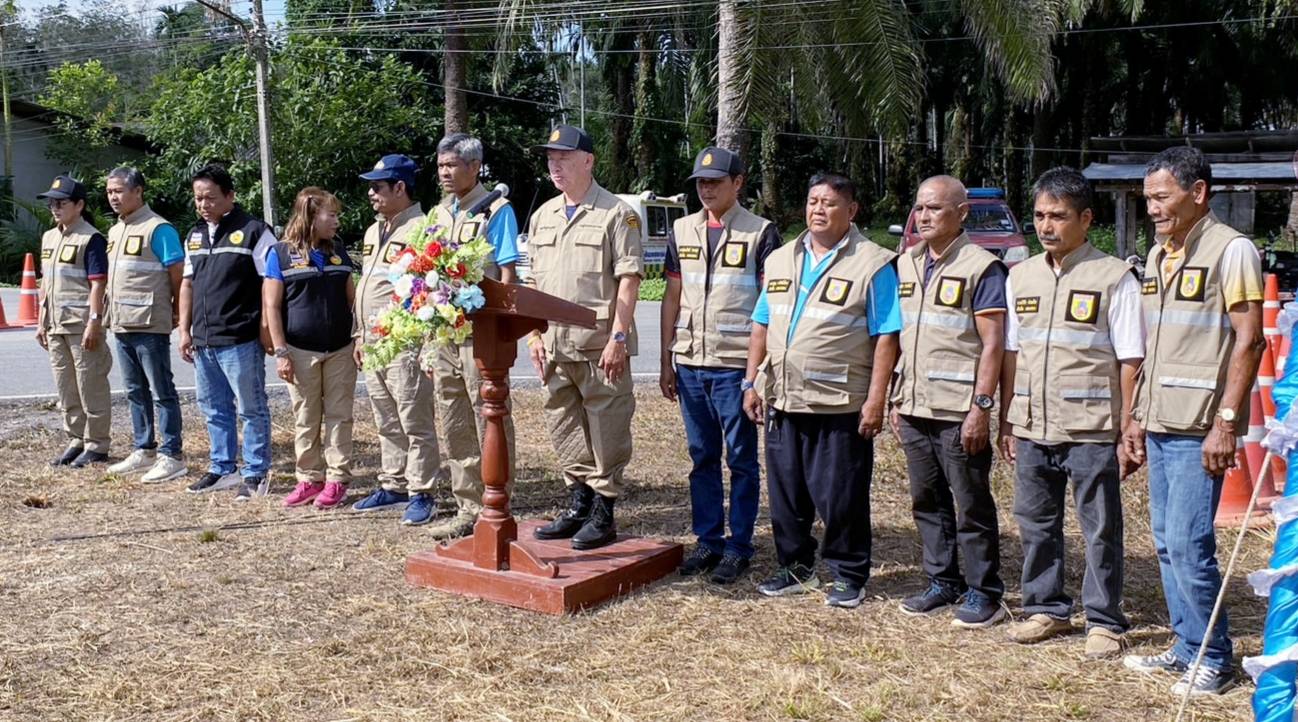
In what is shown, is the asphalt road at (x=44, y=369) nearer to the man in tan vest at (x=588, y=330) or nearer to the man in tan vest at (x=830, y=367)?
the man in tan vest at (x=588, y=330)

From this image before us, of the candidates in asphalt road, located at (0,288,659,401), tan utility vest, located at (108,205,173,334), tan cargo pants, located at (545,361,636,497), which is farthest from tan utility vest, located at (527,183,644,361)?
asphalt road, located at (0,288,659,401)

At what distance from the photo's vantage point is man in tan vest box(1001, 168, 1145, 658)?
4449 millimetres

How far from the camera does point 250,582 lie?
564cm

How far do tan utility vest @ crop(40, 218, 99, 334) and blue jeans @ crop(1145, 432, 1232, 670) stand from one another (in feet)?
22.7

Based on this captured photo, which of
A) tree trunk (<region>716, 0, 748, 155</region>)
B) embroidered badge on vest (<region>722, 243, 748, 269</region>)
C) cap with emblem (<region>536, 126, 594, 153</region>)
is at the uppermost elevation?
tree trunk (<region>716, 0, 748, 155</region>)

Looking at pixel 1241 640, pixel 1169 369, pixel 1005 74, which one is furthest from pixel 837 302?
pixel 1005 74

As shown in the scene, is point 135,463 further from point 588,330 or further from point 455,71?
point 455,71

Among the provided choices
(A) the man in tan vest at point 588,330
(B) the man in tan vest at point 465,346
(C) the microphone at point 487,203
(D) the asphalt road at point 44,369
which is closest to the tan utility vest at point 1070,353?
(A) the man in tan vest at point 588,330

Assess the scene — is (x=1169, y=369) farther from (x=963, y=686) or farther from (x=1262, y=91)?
(x=1262, y=91)

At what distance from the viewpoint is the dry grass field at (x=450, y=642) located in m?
4.13

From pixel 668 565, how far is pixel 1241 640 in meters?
2.42

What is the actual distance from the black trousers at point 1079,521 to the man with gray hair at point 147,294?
18.2ft

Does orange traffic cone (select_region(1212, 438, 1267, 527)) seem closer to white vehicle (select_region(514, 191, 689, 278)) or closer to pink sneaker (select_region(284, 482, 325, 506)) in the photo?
pink sneaker (select_region(284, 482, 325, 506))

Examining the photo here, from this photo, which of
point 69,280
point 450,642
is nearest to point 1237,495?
point 450,642
